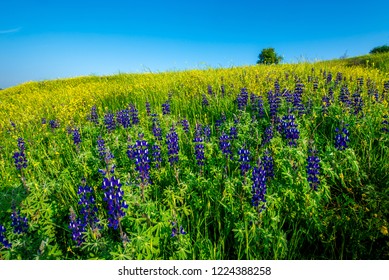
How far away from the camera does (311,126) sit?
14.4 ft

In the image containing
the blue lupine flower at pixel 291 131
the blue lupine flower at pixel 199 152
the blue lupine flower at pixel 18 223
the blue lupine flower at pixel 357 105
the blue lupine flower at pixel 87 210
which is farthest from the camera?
the blue lupine flower at pixel 357 105

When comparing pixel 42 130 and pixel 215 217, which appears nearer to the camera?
pixel 215 217

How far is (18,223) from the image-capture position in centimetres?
250

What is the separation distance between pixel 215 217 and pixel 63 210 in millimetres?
1782

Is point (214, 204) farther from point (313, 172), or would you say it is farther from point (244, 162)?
point (313, 172)

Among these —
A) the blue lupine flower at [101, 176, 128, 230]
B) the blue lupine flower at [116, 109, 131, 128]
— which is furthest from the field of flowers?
the blue lupine flower at [116, 109, 131, 128]

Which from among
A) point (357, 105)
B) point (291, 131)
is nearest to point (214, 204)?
point (291, 131)

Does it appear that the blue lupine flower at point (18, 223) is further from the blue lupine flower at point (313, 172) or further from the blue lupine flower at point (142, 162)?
the blue lupine flower at point (313, 172)

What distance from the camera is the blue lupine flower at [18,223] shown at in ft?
8.12

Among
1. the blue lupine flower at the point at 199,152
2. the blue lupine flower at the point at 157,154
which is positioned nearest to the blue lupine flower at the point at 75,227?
the blue lupine flower at the point at 157,154

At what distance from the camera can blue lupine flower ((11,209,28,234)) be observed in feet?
8.12

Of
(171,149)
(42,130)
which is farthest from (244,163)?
(42,130)

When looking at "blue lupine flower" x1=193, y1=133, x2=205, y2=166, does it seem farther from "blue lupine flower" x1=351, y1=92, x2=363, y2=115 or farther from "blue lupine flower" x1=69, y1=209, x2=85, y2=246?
"blue lupine flower" x1=351, y1=92, x2=363, y2=115
